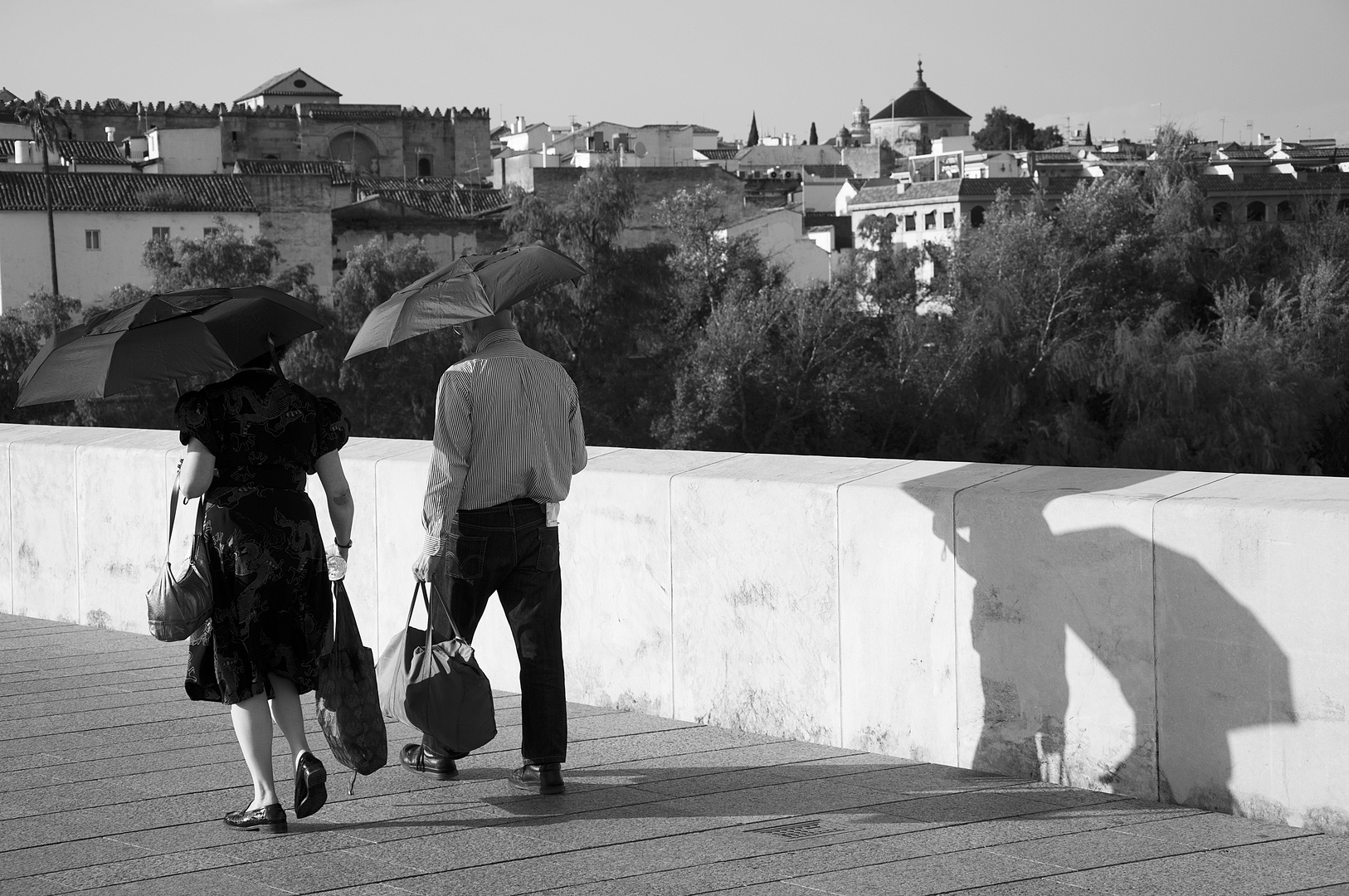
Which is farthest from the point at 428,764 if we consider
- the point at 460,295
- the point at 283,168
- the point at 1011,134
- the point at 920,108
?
the point at 920,108

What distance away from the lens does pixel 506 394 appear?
467 centimetres

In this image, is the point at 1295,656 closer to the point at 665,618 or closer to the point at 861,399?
the point at 665,618

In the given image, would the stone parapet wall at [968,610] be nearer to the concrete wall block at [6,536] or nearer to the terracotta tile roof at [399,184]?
the concrete wall block at [6,536]

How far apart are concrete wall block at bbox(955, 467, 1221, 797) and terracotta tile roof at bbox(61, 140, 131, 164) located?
226ft

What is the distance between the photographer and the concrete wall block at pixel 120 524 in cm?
765

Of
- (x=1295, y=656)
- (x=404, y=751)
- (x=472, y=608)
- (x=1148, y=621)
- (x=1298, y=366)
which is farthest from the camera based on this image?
(x=1298, y=366)

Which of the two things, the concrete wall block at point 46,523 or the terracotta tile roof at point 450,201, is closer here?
the concrete wall block at point 46,523

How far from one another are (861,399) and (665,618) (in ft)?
135

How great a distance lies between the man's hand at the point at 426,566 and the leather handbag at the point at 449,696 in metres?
0.04

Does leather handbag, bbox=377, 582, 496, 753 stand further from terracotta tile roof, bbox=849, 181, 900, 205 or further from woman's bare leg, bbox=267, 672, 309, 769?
terracotta tile roof, bbox=849, 181, 900, 205

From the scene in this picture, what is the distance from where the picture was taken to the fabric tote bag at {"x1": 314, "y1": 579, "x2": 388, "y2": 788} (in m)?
4.53

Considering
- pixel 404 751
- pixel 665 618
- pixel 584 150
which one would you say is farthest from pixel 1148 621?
pixel 584 150

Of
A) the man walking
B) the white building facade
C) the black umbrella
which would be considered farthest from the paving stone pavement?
the white building facade

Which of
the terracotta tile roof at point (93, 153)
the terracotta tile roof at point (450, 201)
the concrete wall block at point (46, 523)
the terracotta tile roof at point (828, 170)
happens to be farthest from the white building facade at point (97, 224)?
the concrete wall block at point (46, 523)
